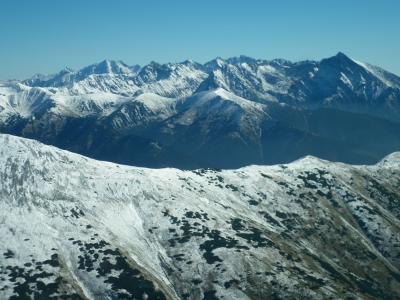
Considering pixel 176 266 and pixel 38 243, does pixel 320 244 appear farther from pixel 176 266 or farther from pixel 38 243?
pixel 38 243

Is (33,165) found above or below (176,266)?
above

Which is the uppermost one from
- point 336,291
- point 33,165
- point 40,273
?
point 33,165

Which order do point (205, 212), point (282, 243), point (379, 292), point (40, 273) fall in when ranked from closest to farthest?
1. point (40, 273)
2. point (379, 292)
3. point (282, 243)
4. point (205, 212)

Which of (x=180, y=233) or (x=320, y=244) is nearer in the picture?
(x=180, y=233)

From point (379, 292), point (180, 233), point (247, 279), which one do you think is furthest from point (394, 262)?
point (180, 233)

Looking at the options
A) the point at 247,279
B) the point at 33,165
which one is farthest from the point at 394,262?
the point at 33,165

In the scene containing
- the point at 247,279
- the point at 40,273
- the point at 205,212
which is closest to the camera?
the point at 40,273
